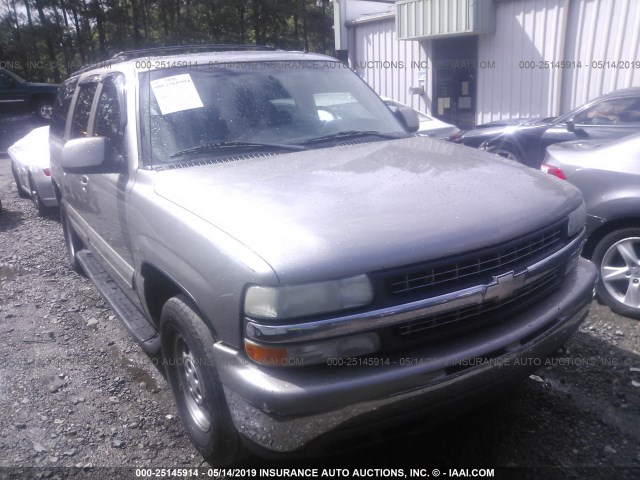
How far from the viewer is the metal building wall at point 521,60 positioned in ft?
35.7

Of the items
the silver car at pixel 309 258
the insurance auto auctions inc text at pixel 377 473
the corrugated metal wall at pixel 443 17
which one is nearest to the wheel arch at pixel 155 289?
the silver car at pixel 309 258

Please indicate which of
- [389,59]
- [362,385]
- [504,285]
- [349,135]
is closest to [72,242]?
[349,135]

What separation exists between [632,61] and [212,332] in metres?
10.0

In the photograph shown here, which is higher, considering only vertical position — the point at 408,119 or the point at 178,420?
the point at 408,119

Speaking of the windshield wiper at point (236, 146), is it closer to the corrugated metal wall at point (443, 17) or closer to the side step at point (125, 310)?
the side step at point (125, 310)

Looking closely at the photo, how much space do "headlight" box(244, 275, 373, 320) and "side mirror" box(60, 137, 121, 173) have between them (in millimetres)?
1583

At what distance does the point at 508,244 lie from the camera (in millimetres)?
2377

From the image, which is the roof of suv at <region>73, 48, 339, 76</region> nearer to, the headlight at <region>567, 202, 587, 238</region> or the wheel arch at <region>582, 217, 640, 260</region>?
the headlight at <region>567, 202, 587, 238</region>

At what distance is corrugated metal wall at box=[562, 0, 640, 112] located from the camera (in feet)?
32.3

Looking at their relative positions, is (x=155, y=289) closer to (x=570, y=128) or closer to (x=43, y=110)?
(x=570, y=128)

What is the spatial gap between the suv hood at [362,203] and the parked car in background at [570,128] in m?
4.06

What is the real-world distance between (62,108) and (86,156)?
100 inches

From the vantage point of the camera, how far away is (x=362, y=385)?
2.09 m

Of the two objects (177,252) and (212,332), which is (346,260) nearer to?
(212,332)
